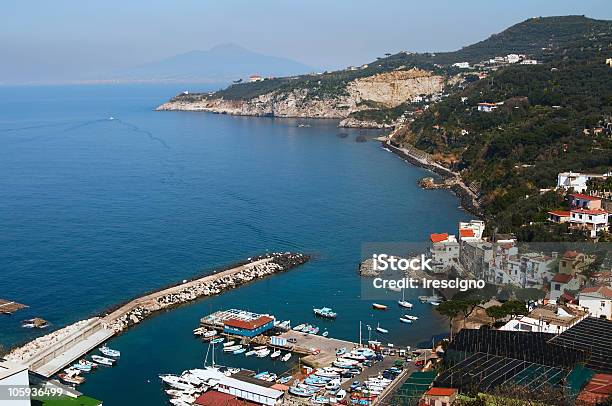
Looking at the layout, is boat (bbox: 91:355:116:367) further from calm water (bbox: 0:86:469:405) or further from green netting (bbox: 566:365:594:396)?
green netting (bbox: 566:365:594:396)

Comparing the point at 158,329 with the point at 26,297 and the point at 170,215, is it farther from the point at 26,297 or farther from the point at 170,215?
the point at 170,215

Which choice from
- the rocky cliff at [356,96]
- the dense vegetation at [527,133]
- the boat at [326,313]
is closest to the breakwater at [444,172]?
the dense vegetation at [527,133]

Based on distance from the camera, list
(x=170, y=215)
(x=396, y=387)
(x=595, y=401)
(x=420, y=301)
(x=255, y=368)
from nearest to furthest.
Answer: (x=595, y=401)
(x=396, y=387)
(x=255, y=368)
(x=420, y=301)
(x=170, y=215)

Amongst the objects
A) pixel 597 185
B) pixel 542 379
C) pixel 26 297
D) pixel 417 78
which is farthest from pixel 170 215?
pixel 417 78

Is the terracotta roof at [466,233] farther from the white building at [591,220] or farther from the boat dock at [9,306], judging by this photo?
the boat dock at [9,306]

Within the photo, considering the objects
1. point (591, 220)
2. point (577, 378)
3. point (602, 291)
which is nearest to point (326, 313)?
point (602, 291)

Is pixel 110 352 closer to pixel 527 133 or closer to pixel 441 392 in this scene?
pixel 441 392

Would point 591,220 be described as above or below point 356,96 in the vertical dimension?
below

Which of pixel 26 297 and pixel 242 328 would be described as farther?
pixel 26 297
